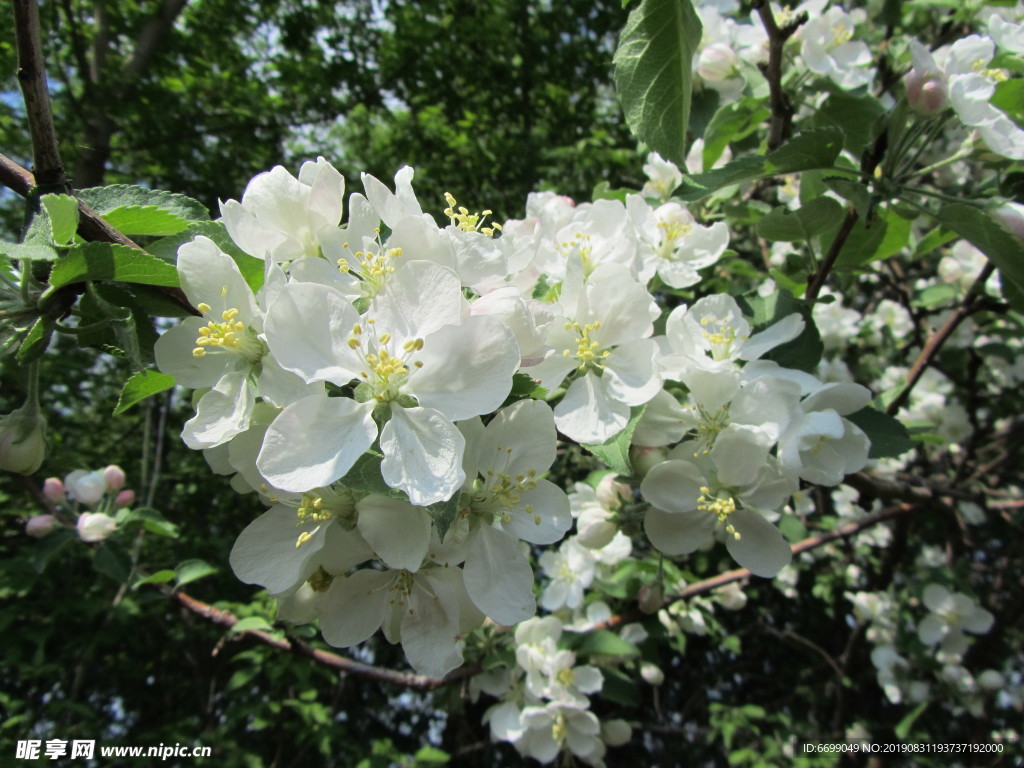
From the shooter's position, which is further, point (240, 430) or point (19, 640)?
point (19, 640)

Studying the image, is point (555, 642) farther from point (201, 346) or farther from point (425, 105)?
point (425, 105)

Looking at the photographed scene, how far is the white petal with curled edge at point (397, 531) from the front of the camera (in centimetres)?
93

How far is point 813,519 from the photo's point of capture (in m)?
3.78

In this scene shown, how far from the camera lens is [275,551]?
40.8 inches

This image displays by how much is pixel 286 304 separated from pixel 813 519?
144 inches

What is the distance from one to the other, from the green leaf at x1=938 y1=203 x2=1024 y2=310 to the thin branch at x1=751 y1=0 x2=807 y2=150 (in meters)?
0.60

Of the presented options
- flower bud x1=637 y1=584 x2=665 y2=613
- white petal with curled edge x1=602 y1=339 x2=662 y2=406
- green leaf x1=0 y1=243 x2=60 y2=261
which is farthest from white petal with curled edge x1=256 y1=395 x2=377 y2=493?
flower bud x1=637 y1=584 x2=665 y2=613

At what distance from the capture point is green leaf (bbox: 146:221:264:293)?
3.54ft

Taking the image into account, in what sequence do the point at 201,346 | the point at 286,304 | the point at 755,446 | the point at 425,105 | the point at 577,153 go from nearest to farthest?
the point at 286,304
the point at 201,346
the point at 755,446
the point at 577,153
the point at 425,105

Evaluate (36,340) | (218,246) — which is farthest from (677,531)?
(36,340)

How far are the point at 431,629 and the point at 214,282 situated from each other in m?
0.66

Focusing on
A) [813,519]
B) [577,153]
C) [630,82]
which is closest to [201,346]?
[630,82]

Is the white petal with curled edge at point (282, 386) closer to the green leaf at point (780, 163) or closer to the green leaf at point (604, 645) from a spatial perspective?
the green leaf at point (780, 163)

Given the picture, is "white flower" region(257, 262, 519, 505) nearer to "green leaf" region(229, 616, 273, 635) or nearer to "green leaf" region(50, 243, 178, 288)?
"green leaf" region(50, 243, 178, 288)
